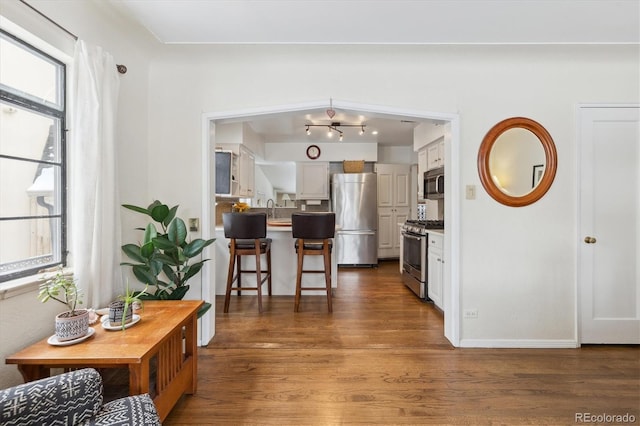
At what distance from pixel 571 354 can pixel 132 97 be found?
13.4ft

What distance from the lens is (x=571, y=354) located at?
2.35 m

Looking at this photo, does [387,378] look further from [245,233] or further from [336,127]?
[336,127]

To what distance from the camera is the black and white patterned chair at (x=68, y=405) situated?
36.6 inches

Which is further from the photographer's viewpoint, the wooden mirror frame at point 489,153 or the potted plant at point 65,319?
the wooden mirror frame at point 489,153

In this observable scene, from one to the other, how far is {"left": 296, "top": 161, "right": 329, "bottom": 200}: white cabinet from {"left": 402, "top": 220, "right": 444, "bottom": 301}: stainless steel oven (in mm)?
2121

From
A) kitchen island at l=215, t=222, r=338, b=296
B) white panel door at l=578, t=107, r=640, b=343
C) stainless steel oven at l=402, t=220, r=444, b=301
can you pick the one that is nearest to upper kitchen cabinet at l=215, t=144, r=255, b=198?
kitchen island at l=215, t=222, r=338, b=296

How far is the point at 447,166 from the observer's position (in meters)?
2.56

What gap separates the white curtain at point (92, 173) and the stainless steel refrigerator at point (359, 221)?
4.06m

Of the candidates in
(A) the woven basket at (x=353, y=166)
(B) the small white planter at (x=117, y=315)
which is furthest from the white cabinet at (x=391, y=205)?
(B) the small white planter at (x=117, y=315)

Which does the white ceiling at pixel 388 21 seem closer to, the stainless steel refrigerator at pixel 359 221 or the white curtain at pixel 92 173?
the white curtain at pixel 92 173

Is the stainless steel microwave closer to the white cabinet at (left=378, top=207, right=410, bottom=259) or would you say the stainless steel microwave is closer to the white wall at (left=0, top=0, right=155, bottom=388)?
the white cabinet at (left=378, top=207, right=410, bottom=259)

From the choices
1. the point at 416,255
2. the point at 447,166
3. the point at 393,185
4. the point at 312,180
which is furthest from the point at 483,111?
the point at 312,180

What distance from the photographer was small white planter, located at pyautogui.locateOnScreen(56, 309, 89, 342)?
1314mm

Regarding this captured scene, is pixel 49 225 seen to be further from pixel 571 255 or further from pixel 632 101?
pixel 632 101
